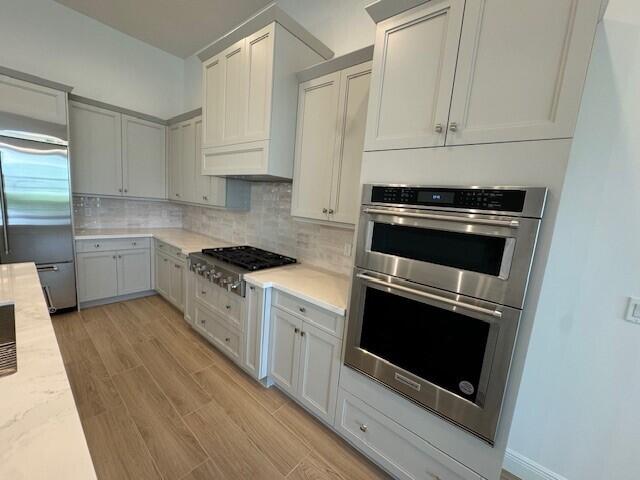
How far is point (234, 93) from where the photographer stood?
2.35 metres

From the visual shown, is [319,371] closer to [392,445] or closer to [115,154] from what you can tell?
[392,445]

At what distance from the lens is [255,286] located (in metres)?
2.03

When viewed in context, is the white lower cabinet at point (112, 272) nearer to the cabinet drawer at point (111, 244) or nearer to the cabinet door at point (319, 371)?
the cabinet drawer at point (111, 244)

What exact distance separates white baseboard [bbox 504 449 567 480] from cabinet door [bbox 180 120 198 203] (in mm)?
3712

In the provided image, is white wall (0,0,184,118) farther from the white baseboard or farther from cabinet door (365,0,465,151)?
the white baseboard

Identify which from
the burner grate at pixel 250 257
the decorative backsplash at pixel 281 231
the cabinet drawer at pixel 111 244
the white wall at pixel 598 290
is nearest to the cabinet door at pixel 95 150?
the cabinet drawer at pixel 111 244

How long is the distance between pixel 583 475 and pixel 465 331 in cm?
113

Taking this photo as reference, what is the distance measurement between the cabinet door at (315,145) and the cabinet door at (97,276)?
105 inches

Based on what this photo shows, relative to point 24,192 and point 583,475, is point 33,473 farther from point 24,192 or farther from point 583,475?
point 24,192

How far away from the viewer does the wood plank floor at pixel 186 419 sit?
1523 mm

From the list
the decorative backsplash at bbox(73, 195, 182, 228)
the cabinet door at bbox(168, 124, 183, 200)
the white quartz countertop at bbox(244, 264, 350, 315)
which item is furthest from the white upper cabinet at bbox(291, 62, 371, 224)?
the decorative backsplash at bbox(73, 195, 182, 228)

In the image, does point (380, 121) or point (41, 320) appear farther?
point (380, 121)

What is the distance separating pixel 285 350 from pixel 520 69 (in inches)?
79.3

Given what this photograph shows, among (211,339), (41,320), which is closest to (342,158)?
(41,320)
